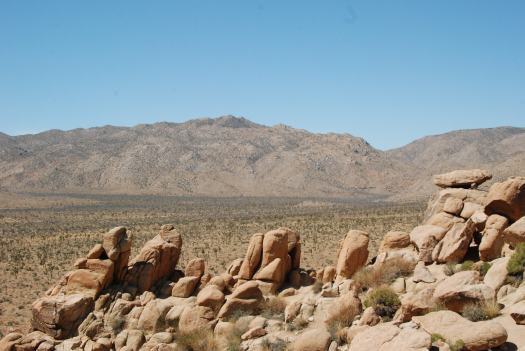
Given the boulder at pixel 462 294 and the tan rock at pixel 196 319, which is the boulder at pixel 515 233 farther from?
the tan rock at pixel 196 319

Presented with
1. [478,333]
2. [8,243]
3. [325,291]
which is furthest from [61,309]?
[8,243]

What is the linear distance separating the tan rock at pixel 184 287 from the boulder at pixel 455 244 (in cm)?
1094

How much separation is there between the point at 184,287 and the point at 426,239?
1105 cm

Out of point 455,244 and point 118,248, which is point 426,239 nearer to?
point 455,244

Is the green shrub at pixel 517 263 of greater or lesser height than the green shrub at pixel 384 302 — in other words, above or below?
above

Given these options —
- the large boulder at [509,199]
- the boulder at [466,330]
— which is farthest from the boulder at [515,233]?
the boulder at [466,330]

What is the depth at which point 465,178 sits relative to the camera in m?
26.3

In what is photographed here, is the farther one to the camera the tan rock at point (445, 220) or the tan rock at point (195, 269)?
the tan rock at point (195, 269)

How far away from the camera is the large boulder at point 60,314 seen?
23.7 meters

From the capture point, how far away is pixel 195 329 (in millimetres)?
21781

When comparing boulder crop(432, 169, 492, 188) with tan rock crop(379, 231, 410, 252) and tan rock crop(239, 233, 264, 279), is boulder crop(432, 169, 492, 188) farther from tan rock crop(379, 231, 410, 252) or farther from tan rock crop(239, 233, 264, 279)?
tan rock crop(239, 233, 264, 279)

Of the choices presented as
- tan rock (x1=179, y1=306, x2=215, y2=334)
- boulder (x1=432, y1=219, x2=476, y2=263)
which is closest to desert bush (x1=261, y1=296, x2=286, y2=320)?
tan rock (x1=179, y1=306, x2=215, y2=334)

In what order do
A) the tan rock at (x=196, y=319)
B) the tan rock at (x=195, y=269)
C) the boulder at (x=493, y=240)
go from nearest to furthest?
1. the boulder at (x=493, y=240)
2. the tan rock at (x=196, y=319)
3. the tan rock at (x=195, y=269)

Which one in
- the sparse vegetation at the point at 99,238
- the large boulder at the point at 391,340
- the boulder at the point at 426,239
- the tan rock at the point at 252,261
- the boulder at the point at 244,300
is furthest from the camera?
the sparse vegetation at the point at 99,238
